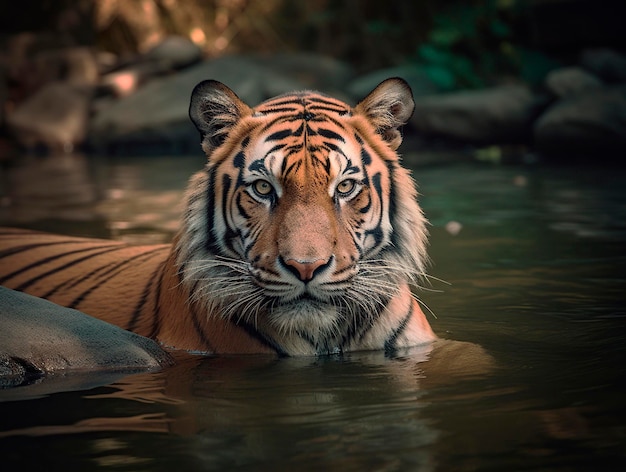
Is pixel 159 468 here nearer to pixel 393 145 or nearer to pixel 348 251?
pixel 348 251

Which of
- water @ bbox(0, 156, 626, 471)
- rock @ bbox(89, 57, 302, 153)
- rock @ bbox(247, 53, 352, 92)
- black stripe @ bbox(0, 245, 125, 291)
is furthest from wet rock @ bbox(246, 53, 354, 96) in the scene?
black stripe @ bbox(0, 245, 125, 291)

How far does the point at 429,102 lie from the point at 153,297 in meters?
9.49

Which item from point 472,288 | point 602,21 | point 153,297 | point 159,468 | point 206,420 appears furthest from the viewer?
point 602,21

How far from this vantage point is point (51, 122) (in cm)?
1475

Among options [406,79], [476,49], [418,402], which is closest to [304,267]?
[418,402]

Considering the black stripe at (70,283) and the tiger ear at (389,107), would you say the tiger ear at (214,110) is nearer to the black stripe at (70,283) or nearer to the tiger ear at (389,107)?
the tiger ear at (389,107)

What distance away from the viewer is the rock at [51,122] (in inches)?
577

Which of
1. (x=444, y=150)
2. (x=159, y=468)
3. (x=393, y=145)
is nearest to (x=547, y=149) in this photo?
(x=444, y=150)

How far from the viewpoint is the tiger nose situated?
312 centimetres

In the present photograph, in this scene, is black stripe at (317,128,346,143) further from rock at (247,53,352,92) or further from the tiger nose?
rock at (247,53,352,92)

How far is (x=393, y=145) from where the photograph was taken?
3721 mm

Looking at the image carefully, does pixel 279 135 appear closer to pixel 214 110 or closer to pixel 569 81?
pixel 214 110

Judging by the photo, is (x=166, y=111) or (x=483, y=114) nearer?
(x=483, y=114)

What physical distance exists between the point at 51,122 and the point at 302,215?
12.1 m
